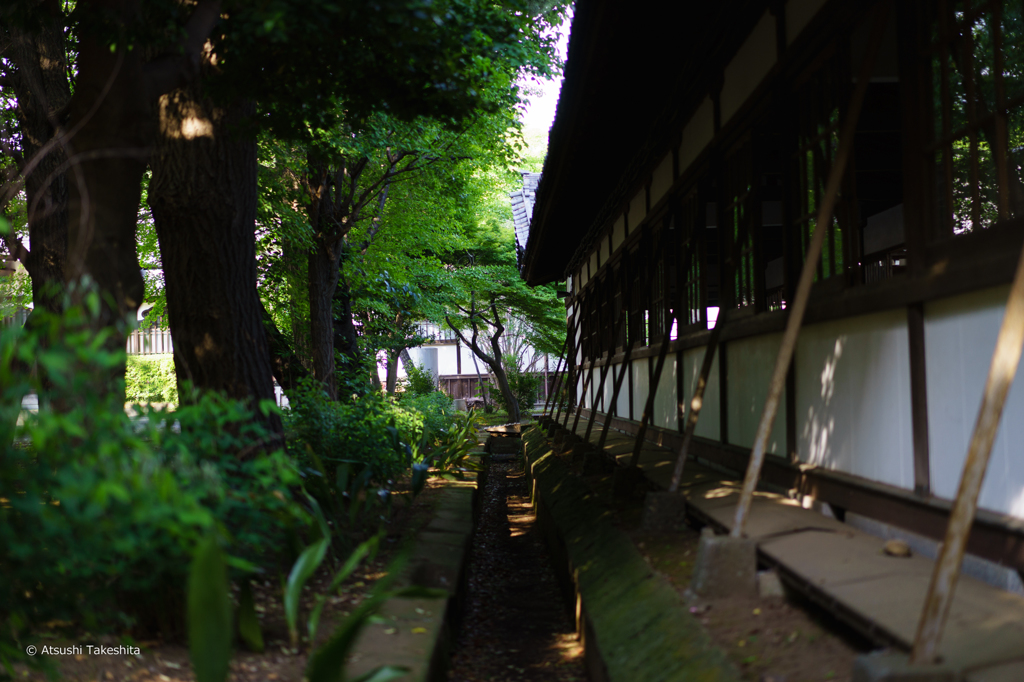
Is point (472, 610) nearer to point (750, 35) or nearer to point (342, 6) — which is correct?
point (342, 6)

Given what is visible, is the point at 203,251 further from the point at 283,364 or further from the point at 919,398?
the point at 283,364

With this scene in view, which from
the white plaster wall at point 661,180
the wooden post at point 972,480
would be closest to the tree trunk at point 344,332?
the white plaster wall at point 661,180

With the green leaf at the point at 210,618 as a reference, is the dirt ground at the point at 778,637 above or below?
below

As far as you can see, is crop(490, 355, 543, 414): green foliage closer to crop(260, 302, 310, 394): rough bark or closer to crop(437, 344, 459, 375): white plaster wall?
crop(437, 344, 459, 375): white plaster wall

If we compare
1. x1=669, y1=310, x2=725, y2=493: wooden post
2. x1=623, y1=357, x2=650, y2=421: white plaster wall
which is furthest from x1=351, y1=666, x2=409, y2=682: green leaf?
x1=623, y1=357, x2=650, y2=421: white plaster wall

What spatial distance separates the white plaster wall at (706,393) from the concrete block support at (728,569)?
9.26 feet

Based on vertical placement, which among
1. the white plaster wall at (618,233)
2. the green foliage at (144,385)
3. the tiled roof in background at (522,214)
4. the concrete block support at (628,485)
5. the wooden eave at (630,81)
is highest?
the tiled roof in background at (522,214)

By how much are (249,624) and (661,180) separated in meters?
6.17

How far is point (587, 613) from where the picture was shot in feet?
12.7

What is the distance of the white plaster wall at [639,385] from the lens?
29.2 feet

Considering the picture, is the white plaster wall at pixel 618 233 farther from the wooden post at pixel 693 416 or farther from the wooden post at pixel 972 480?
the wooden post at pixel 972 480

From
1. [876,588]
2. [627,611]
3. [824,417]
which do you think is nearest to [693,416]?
[824,417]

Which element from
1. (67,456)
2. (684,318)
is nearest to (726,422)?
(684,318)

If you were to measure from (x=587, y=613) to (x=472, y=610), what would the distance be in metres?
1.53
